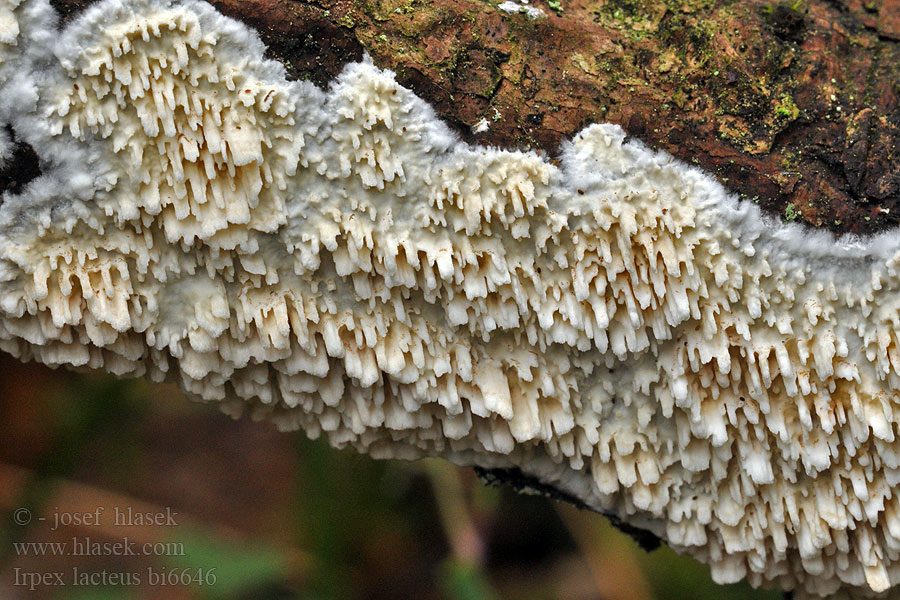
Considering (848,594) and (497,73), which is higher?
(497,73)

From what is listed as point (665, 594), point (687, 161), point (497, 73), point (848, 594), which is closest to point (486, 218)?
point (497, 73)

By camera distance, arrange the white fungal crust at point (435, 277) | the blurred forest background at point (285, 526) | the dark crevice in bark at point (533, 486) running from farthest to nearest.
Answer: the blurred forest background at point (285, 526) → the dark crevice in bark at point (533, 486) → the white fungal crust at point (435, 277)

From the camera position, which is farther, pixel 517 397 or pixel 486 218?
pixel 517 397

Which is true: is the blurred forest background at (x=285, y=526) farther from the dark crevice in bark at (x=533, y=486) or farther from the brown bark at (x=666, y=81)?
the brown bark at (x=666, y=81)

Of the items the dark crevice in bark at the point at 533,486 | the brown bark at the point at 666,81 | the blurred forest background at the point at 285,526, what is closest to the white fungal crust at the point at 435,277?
the brown bark at the point at 666,81

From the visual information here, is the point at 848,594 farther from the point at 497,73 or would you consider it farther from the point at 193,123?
the point at 193,123

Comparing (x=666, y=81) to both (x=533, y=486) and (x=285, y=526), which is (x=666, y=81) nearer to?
(x=533, y=486)
